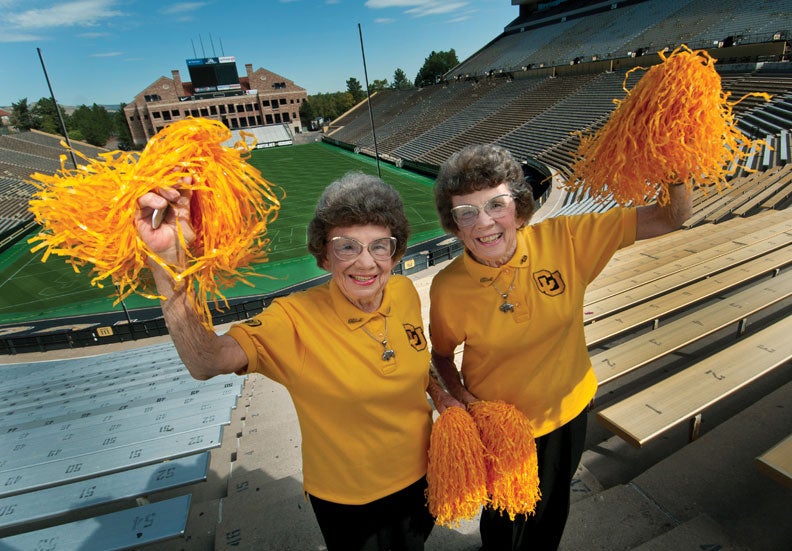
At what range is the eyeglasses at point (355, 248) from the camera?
1.40 m

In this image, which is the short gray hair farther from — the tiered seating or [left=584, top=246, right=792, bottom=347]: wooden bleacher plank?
[left=584, top=246, right=792, bottom=347]: wooden bleacher plank

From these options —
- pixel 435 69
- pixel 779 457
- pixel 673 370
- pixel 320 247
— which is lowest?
pixel 673 370

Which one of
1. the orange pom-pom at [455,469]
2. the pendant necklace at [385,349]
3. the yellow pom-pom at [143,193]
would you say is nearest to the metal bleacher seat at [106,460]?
the orange pom-pom at [455,469]

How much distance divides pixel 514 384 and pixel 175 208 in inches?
51.2

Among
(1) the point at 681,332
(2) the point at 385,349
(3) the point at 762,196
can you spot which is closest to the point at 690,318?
(1) the point at 681,332

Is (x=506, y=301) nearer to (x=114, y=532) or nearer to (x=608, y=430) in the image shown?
(x=608, y=430)

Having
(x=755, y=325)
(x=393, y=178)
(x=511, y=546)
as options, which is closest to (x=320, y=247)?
(x=511, y=546)

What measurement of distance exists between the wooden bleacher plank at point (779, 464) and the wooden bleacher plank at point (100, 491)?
2.65 metres

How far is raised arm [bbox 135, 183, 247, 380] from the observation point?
1048 millimetres

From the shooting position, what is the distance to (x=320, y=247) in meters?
1.49

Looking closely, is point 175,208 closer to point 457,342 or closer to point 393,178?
point 457,342

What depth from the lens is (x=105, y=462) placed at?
2.55 metres

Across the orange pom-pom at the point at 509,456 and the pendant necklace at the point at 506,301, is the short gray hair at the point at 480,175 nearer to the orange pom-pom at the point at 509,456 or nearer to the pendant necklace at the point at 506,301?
the pendant necklace at the point at 506,301

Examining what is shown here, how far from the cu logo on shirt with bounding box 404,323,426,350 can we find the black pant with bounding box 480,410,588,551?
66cm
